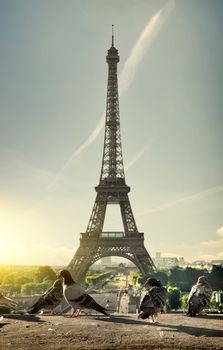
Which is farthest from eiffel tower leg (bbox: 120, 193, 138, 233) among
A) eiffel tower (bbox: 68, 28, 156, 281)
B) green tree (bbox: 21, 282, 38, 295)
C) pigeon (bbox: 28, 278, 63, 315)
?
pigeon (bbox: 28, 278, 63, 315)

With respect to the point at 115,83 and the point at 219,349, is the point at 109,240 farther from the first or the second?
the point at 219,349

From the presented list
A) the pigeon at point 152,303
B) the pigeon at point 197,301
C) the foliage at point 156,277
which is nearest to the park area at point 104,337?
the pigeon at point 152,303

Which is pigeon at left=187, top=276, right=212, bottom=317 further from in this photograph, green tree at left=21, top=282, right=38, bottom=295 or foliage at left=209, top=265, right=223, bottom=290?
foliage at left=209, top=265, right=223, bottom=290

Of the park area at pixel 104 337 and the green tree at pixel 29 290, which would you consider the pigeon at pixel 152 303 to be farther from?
the green tree at pixel 29 290

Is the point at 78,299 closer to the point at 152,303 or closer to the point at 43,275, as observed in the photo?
the point at 152,303

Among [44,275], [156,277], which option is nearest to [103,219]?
[156,277]

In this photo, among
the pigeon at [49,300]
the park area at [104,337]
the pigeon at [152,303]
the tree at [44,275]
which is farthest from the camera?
the tree at [44,275]

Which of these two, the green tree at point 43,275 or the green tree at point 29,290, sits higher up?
the green tree at point 43,275

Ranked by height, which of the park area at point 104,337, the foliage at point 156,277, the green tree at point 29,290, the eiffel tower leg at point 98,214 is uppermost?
the eiffel tower leg at point 98,214
